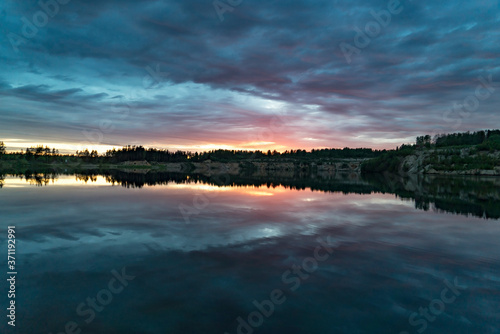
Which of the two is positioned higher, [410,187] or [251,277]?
[410,187]

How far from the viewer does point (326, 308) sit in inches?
326

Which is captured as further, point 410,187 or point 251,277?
point 410,187

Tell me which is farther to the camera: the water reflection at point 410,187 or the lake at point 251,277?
the water reflection at point 410,187

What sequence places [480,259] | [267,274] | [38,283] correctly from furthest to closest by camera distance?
[480,259] → [267,274] → [38,283]

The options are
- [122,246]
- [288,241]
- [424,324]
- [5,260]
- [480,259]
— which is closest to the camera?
[424,324]

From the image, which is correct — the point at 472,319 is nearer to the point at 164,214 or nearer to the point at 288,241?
the point at 288,241

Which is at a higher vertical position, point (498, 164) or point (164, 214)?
point (498, 164)

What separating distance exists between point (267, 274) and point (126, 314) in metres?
5.08

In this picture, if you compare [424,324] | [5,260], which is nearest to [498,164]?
[424,324]

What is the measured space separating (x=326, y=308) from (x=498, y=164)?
153 m

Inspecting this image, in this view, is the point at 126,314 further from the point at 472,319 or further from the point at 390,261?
the point at 390,261

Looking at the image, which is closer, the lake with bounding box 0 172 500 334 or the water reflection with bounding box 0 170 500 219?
the lake with bounding box 0 172 500 334

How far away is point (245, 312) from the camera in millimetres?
Answer: 8031

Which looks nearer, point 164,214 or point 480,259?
point 480,259
